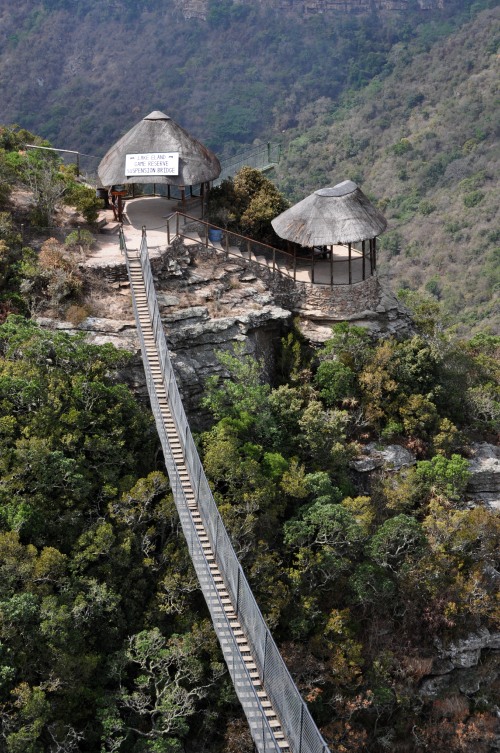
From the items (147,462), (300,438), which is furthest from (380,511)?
(147,462)

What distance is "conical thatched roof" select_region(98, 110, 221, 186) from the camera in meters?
30.8

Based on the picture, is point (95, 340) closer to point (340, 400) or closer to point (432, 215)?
point (340, 400)

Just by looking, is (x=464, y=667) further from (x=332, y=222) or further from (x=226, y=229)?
(x=226, y=229)

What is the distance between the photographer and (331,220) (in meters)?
29.8

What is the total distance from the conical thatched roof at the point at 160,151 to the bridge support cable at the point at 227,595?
6.42 metres

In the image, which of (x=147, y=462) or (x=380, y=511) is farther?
(x=380, y=511)

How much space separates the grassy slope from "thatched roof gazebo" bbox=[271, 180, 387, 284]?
3109cm

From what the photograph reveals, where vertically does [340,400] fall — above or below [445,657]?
above

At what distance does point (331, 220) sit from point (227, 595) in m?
13.0

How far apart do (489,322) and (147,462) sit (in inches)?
1530

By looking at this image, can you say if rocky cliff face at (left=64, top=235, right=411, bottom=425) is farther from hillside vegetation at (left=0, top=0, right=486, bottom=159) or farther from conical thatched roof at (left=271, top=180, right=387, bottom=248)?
hillside vegetation at (left=0, top=0, right=486, bottom=159)

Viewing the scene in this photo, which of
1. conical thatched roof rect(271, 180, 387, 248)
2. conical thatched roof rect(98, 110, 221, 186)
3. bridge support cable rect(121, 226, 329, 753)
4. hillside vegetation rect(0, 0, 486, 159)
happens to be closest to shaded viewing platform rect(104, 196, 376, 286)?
conical thatched roof rect(271, 180, 387, 248)

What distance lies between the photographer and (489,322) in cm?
6050

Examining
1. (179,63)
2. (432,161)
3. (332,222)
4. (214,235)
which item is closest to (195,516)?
(332,222)
